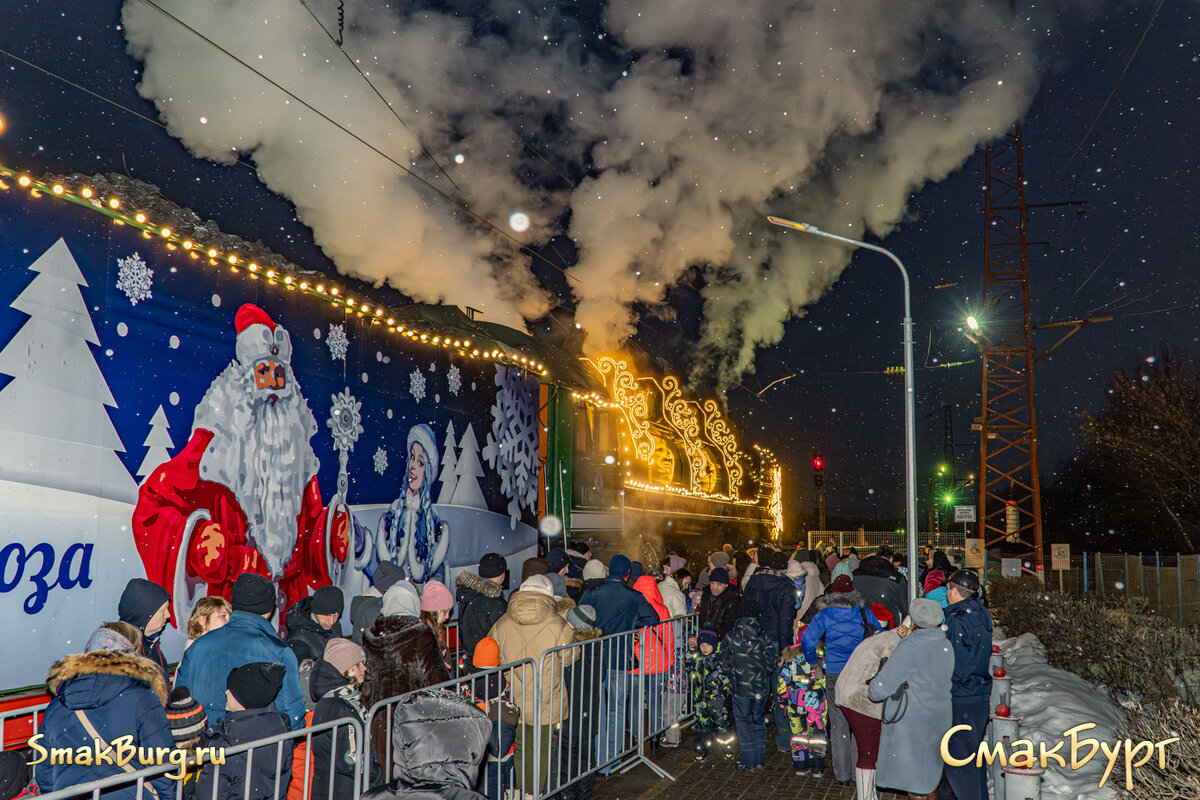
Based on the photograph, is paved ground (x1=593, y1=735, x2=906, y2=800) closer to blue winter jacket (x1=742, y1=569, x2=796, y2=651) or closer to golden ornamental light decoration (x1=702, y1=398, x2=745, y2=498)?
blue winter jacket (x1=742, y1=569, x2=796, y2=651)

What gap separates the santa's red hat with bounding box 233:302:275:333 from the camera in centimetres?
721

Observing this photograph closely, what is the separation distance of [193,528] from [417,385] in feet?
12.3

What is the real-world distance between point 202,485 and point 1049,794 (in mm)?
7046

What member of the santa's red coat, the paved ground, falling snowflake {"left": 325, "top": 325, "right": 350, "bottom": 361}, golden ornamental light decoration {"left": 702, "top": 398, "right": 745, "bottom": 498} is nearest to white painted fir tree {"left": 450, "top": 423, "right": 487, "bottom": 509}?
falling snowflake {"left": 325, "top": 325, "right": 350, "bottom": 361}

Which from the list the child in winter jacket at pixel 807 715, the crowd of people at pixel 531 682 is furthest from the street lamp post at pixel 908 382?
the child in winter jacket at pixel 807 715

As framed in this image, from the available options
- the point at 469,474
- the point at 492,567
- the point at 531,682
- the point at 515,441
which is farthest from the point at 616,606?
the point at 515,441

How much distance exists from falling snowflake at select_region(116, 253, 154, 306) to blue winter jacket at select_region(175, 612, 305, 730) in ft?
8.96

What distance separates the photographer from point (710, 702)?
8.16 m

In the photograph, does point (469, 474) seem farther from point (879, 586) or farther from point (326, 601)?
point (326, 601)

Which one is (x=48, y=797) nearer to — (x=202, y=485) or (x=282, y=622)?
(x=202, y=485)

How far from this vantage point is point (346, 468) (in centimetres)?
873

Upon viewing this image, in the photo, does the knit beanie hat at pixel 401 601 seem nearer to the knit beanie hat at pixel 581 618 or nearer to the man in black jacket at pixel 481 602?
the man in black jacket at pixel 481 602

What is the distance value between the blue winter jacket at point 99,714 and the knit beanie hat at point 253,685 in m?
0.61

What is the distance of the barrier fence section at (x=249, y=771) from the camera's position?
3.26 metres
